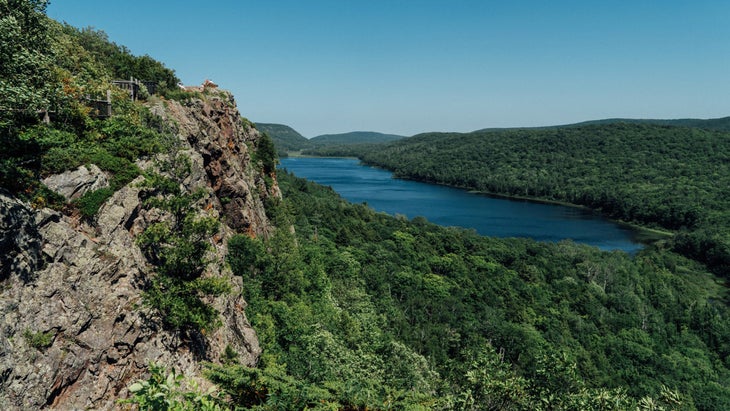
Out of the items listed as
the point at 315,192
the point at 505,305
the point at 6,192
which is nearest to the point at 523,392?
the point at 6,192

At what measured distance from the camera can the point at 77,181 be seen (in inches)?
624

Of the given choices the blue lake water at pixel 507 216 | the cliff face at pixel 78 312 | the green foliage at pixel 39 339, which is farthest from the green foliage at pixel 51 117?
the blue lake water at pixel 507 216

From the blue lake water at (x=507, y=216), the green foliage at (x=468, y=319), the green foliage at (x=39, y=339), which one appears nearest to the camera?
the green foliage at (x=39, y=339)

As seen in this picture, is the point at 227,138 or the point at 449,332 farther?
the point at 449,332

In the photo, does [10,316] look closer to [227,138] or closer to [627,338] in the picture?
[227,138]

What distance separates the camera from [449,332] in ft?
178

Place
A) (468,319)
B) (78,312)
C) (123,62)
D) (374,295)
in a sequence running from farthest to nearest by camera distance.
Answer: (468,319)
(374,295)
(123,62)
(78,312)

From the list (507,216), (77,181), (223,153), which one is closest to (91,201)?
(77,181)

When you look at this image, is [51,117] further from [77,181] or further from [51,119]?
[77,181]

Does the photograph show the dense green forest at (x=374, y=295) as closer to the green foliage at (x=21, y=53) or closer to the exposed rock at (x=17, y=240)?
the green foliage at (x=21, y=53)

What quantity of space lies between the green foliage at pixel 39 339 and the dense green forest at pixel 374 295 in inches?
163

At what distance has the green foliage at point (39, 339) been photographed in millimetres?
11891

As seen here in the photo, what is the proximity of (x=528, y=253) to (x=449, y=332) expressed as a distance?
5110 cm

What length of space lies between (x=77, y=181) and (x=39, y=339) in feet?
21.2
